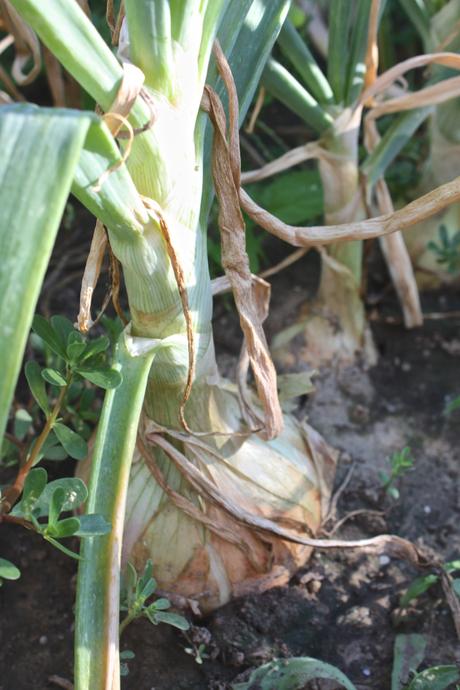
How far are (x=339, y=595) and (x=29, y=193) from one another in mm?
769

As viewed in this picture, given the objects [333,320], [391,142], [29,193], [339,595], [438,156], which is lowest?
[339,595]

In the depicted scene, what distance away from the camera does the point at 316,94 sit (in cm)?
124

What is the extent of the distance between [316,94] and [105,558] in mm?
741

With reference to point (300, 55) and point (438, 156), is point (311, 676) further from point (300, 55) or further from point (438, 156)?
point (438, 156)

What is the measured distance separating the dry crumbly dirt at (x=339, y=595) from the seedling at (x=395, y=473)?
0.04 feet

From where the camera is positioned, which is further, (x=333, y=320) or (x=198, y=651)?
(x=333, y=320)

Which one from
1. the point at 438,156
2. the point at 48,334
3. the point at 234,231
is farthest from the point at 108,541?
the point at 438,156

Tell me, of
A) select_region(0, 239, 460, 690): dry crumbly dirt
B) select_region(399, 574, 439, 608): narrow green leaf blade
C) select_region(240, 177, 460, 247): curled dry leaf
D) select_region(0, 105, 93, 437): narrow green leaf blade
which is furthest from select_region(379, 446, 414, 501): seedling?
select_region(0, 105, 93, 437): narrow green leaf blade

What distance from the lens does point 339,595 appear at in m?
1.12

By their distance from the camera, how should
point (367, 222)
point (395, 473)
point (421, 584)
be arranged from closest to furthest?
point (367, 222) < point (421, 584) < point (395, 473)

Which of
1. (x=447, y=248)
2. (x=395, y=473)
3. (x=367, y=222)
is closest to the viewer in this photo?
(x=367, y=222)

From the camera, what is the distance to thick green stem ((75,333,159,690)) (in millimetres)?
809

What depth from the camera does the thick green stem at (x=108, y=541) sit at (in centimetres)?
81

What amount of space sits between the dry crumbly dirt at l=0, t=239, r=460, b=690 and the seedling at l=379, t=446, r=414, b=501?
0.04 ft
